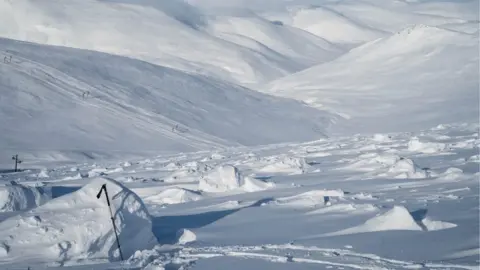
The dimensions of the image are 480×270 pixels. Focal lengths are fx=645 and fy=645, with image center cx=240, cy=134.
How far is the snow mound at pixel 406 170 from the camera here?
78.3 feet

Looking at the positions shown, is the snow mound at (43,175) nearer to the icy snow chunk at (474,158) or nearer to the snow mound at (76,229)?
the icy snow chunk at (474,158)

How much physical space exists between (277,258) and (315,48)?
15160 cm

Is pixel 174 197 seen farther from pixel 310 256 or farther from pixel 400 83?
pixel 400 83

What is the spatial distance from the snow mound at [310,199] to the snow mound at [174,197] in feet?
10.4

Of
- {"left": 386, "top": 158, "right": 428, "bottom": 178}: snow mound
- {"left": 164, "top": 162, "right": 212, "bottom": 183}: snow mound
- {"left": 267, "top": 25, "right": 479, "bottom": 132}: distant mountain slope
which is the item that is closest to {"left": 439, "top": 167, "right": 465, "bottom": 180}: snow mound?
→ {"left": 386, "top": 158, "right": 428, "bottom": 178}: snow mound

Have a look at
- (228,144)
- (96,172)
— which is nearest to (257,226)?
(96,172)

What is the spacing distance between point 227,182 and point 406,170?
6889 millimetres

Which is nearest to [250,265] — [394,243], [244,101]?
[394,243]

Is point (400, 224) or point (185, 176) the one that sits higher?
point (185, 176)

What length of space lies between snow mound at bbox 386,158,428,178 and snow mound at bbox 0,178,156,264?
13497mm

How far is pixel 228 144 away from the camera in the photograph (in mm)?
60781

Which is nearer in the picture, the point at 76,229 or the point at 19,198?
the point at 76,229

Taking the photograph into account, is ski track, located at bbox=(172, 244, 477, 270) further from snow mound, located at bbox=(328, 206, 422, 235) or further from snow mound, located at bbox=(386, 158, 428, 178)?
snow mound, located at bbox=(386, 158, 428, 178)

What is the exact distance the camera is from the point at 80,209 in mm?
12719
